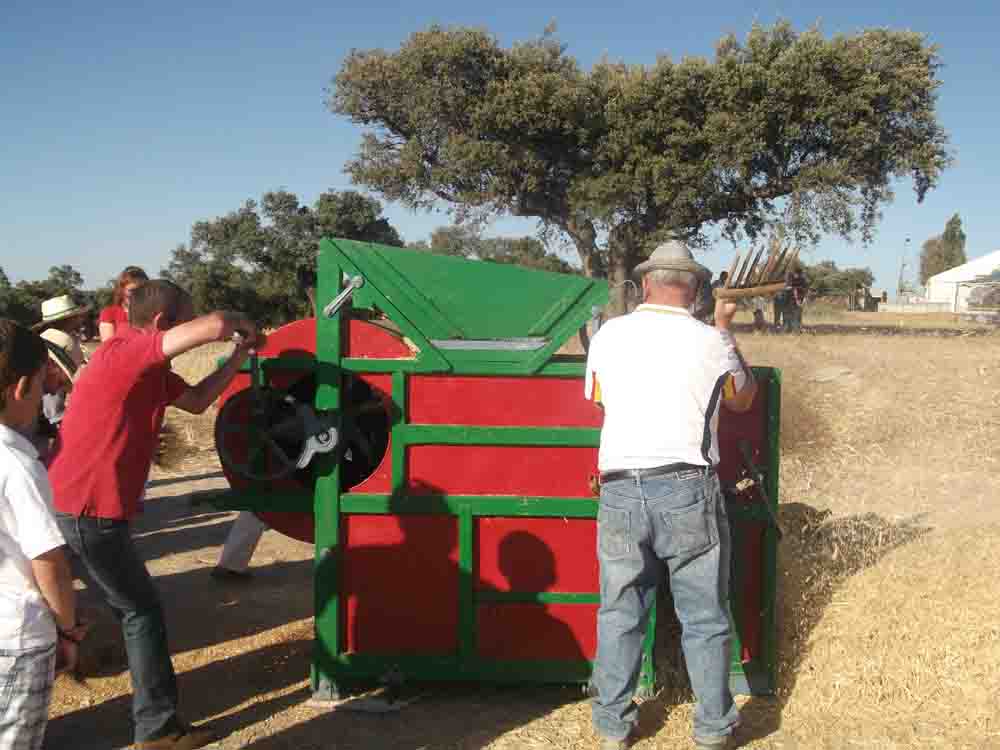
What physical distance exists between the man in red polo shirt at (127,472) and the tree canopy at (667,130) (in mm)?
17410

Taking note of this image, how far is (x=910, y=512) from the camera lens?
6.88 metres

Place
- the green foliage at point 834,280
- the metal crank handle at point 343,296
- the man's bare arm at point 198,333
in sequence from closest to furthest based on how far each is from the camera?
the man's bare arm at point 198,333 < the metal crank handle at point 343,296 < the green foliage at point 834,280

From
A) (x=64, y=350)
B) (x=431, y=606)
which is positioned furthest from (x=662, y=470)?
(x=64, y=350)

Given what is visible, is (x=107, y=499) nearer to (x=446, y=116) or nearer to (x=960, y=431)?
(x=960, y=431)

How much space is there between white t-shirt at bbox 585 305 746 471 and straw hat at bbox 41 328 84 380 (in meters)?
3.26

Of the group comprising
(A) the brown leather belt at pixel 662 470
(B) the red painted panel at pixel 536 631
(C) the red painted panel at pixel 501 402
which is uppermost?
(C) the red painted panel at pixel 501 402

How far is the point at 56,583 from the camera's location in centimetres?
219

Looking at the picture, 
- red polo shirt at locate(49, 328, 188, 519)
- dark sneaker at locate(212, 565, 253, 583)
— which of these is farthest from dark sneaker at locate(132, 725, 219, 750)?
dark sneaker at locate(212, 565, 253, 583)

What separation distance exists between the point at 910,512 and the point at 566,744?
4520mm

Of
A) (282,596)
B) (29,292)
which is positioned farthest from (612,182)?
(29,292)

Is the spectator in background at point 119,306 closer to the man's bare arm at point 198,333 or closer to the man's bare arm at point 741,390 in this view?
the man's bare arm at point 198,333

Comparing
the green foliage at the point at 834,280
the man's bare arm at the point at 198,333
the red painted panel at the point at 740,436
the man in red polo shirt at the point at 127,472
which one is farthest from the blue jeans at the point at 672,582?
the green foliage at the point at 834,280

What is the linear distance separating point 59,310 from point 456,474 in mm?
2945

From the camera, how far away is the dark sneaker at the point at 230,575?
5586mm
